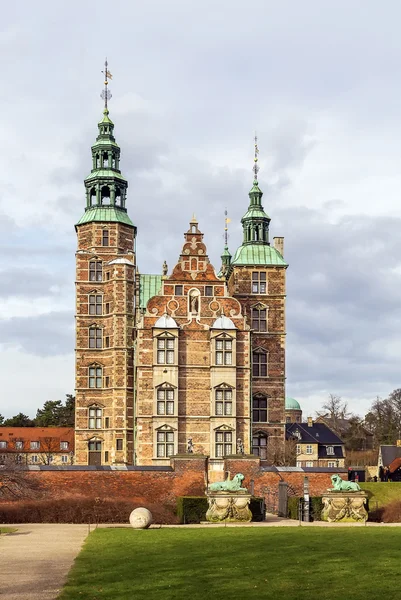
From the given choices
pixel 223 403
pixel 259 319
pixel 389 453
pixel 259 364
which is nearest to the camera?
pixel 223 403

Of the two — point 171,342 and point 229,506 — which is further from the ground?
point 171,342

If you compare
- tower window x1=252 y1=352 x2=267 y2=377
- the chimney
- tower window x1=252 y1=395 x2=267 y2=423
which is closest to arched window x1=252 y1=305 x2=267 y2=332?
tower window x1=252 y1=352 x2=267 y2=377

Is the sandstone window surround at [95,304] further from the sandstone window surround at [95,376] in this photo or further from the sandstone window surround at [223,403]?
the sandstone window surround at [223,403]

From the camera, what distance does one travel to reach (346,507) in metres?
38.9

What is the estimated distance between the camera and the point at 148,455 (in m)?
55.8

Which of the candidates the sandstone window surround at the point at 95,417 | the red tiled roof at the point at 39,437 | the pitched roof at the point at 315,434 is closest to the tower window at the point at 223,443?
the sandstone window surround at the point at 95,417

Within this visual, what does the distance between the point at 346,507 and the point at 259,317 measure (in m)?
23.7

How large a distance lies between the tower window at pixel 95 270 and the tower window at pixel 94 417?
8472 millimetres

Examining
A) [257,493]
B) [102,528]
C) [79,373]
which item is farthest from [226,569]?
[79,373]

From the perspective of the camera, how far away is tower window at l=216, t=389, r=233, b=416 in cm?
5669

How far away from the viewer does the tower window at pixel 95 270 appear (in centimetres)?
6222

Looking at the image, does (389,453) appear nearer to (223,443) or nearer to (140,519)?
(223,443)

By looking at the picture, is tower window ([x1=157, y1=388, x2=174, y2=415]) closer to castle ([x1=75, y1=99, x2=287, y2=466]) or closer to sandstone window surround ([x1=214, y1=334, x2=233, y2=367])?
castle ([x1=75, y1=99, x2=287, y2=466])

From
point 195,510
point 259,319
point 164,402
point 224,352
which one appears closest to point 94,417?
point 164,402
